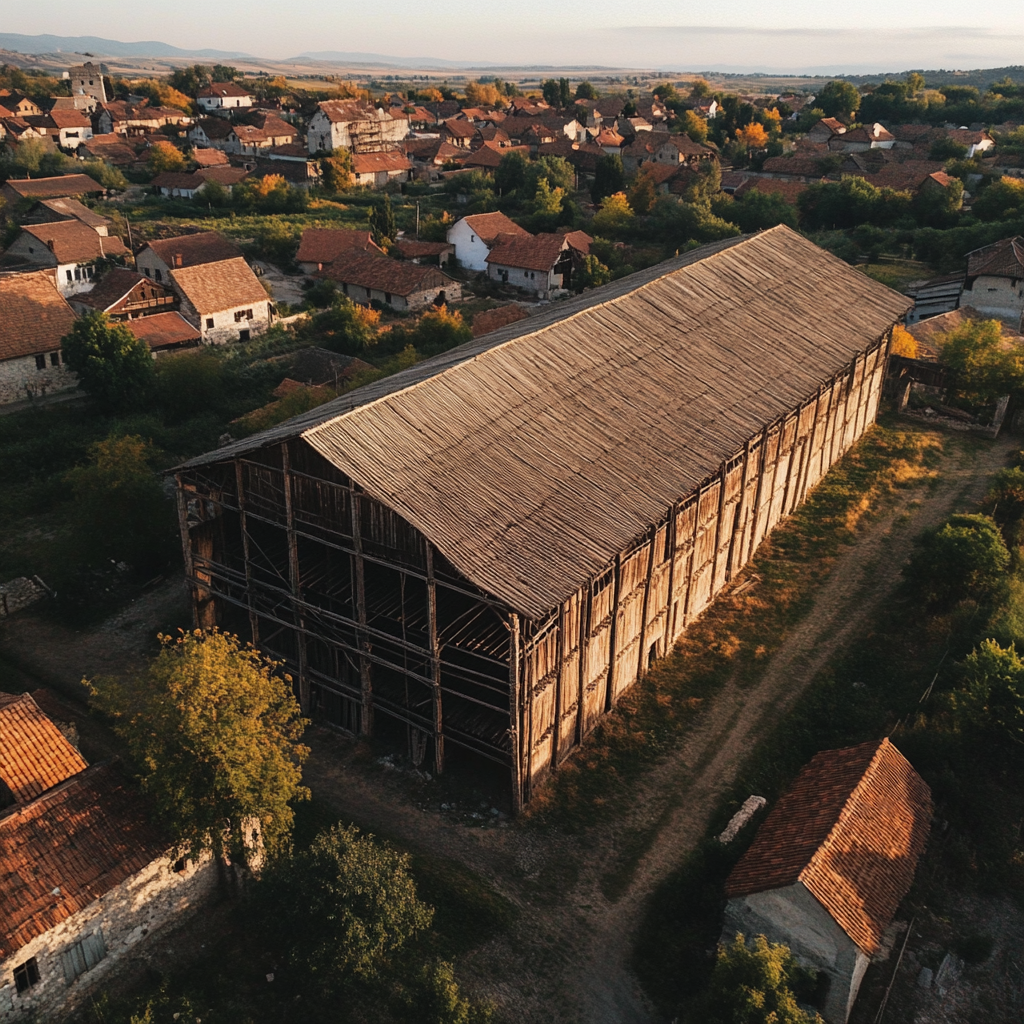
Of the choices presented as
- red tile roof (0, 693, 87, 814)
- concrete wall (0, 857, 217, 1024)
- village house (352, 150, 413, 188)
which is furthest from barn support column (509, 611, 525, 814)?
village house (352, 150, 413, 188)

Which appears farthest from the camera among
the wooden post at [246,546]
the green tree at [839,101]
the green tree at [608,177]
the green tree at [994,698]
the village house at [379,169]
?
the green tree at [839,101]

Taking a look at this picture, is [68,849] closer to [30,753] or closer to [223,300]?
[30,753]

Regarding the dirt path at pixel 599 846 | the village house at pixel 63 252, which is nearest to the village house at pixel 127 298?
the village house at pixel 63 252

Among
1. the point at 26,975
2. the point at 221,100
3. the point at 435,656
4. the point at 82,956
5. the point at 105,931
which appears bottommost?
the point at 82,956

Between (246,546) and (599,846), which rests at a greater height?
(246,546)

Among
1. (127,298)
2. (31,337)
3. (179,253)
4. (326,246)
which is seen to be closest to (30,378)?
(31,337)

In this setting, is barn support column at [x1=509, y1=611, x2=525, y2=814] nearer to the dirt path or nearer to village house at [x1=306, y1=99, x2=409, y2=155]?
the dirt path

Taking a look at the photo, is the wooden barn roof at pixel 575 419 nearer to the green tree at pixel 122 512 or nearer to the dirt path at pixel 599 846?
the dirt path at pixel 599 846

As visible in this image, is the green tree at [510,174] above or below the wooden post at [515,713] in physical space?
above
